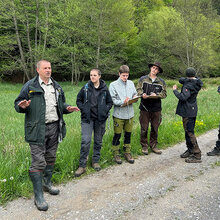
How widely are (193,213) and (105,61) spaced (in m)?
26.9

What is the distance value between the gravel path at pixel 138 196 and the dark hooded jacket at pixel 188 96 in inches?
47.3

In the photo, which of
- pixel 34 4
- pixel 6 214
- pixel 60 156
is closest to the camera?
pixel 6 214

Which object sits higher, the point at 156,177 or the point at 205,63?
the point at 156,177

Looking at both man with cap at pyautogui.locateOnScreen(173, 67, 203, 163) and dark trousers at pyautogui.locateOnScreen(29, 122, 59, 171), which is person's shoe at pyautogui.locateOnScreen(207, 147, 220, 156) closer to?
man with cap at pyautogui.locateOnScreen(173, 67, 203, 163)

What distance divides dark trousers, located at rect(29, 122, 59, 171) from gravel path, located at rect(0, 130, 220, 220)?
560 mm

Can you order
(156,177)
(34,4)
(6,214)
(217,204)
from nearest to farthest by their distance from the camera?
(6,214)
(217,204)
(156,177)
(34,4)

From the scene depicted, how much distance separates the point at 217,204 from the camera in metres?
3.36

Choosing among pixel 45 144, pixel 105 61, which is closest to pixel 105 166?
pixel 45 144

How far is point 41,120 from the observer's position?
3357 millimetres

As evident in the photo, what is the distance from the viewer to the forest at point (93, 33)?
25.7 metres

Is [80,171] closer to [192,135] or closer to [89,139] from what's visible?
[89,139]

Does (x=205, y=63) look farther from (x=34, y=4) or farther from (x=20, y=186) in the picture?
(x=20, y=186)

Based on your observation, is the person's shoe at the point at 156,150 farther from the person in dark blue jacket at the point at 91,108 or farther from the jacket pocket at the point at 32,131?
the jacket pocket at the point at 32,131

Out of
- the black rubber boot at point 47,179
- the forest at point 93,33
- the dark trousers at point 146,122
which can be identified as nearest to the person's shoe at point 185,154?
the dark trousers at point 146,122
